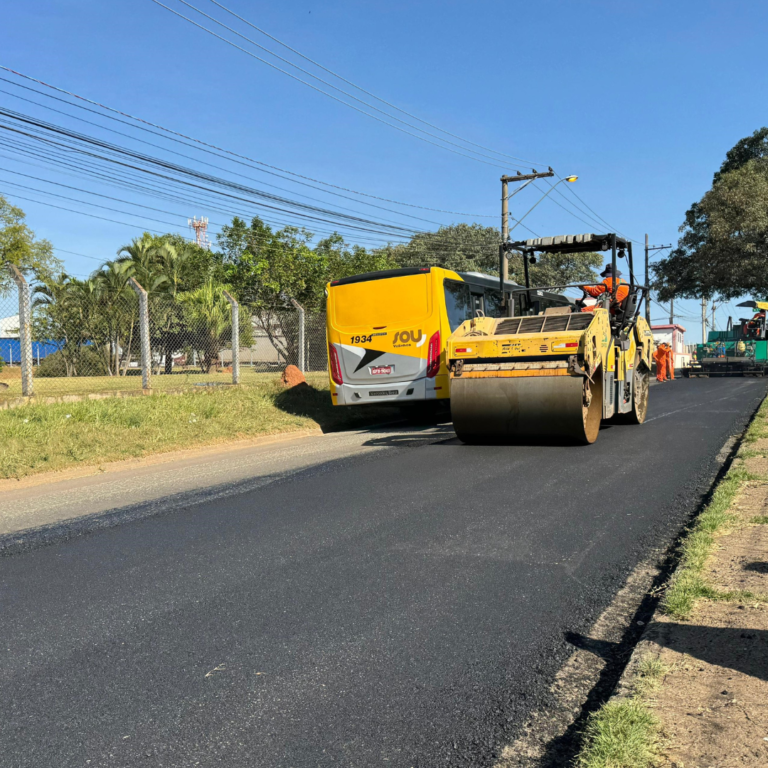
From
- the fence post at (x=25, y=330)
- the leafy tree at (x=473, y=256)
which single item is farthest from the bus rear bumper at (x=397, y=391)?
the leafy tree at (x=473, y=256)

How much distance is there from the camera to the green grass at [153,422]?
9281 millimetres

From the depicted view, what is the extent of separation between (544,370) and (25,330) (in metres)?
8.06

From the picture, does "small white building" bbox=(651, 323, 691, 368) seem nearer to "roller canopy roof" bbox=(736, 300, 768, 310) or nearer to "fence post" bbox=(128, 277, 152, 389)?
"roller canopy roof" bbox=(736, 300, 768, 310)

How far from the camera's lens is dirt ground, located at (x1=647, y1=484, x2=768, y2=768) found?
2422mm

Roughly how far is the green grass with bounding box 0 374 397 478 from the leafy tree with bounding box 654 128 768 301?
2807cm

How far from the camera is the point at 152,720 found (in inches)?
111

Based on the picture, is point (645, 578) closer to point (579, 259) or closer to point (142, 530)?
point (142, 530)

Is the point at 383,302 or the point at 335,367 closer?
the point at 383,302

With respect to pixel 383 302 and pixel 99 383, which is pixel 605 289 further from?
pixel 99 383

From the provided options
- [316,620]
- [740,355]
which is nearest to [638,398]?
[316,620]

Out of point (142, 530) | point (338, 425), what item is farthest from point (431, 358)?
point (142, 530)

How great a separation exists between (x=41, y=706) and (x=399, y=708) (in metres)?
1.46

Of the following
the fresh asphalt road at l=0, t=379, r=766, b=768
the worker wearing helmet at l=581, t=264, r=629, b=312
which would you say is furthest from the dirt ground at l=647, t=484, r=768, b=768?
the worker wearing helmet at l=581, t=264, r=629, b=312

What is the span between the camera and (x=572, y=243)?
11.5m
